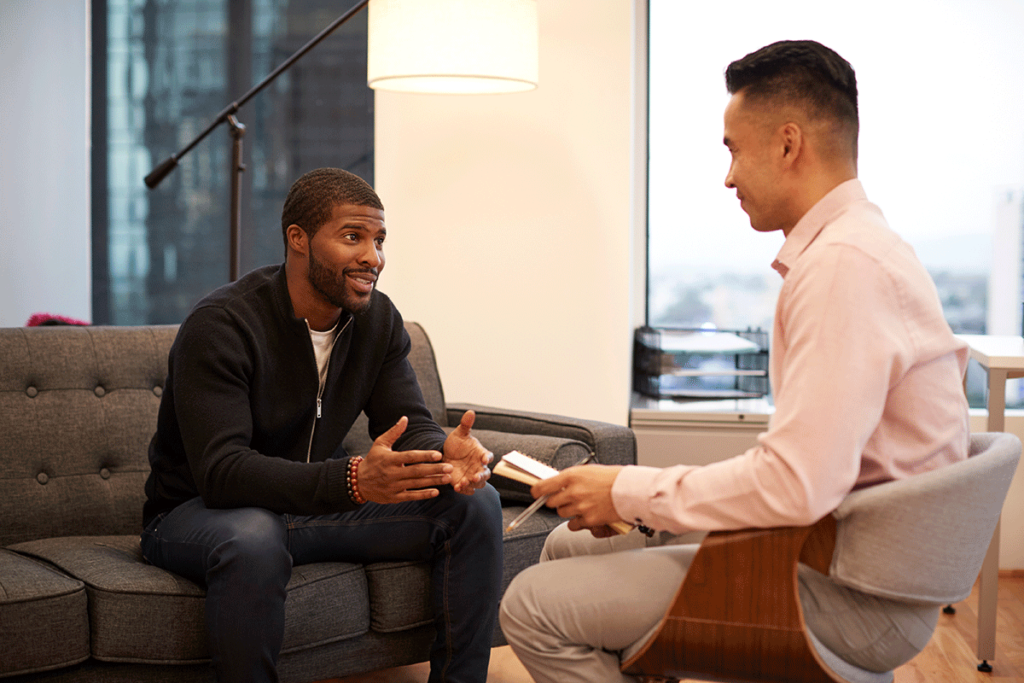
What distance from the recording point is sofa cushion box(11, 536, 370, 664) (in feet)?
5.46

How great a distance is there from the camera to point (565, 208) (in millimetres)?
3074

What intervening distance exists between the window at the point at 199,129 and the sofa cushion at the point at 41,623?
7.16ft

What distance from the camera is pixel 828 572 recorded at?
1.16m

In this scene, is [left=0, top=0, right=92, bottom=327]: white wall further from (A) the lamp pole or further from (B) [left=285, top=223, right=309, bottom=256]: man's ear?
(B) [left=285, top=223, right=309, bottom=256]: man's ear

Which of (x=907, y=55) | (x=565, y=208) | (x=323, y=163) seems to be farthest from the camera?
(x=323, y=163)

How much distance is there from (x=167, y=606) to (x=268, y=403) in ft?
1.37

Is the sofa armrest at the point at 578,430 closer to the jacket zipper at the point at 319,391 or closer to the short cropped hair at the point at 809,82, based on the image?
the jacket zipper at the point at 319,391

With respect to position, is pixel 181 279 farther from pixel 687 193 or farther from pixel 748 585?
pixel 748 585

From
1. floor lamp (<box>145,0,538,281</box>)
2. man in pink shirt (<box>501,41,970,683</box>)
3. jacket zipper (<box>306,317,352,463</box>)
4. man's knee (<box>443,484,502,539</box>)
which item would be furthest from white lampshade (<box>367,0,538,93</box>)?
man in pink shirt (<box>501,41,970,683</box>)

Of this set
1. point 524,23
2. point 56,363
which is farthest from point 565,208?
point 56,363

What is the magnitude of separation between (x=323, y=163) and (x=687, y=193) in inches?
55.2

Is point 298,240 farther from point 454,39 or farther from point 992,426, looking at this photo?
point 992,426

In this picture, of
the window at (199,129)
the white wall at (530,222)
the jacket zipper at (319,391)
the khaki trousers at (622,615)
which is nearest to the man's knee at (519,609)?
the khaki trousers at (622,615)

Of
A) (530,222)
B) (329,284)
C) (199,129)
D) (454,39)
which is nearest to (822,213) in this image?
(329,284)
